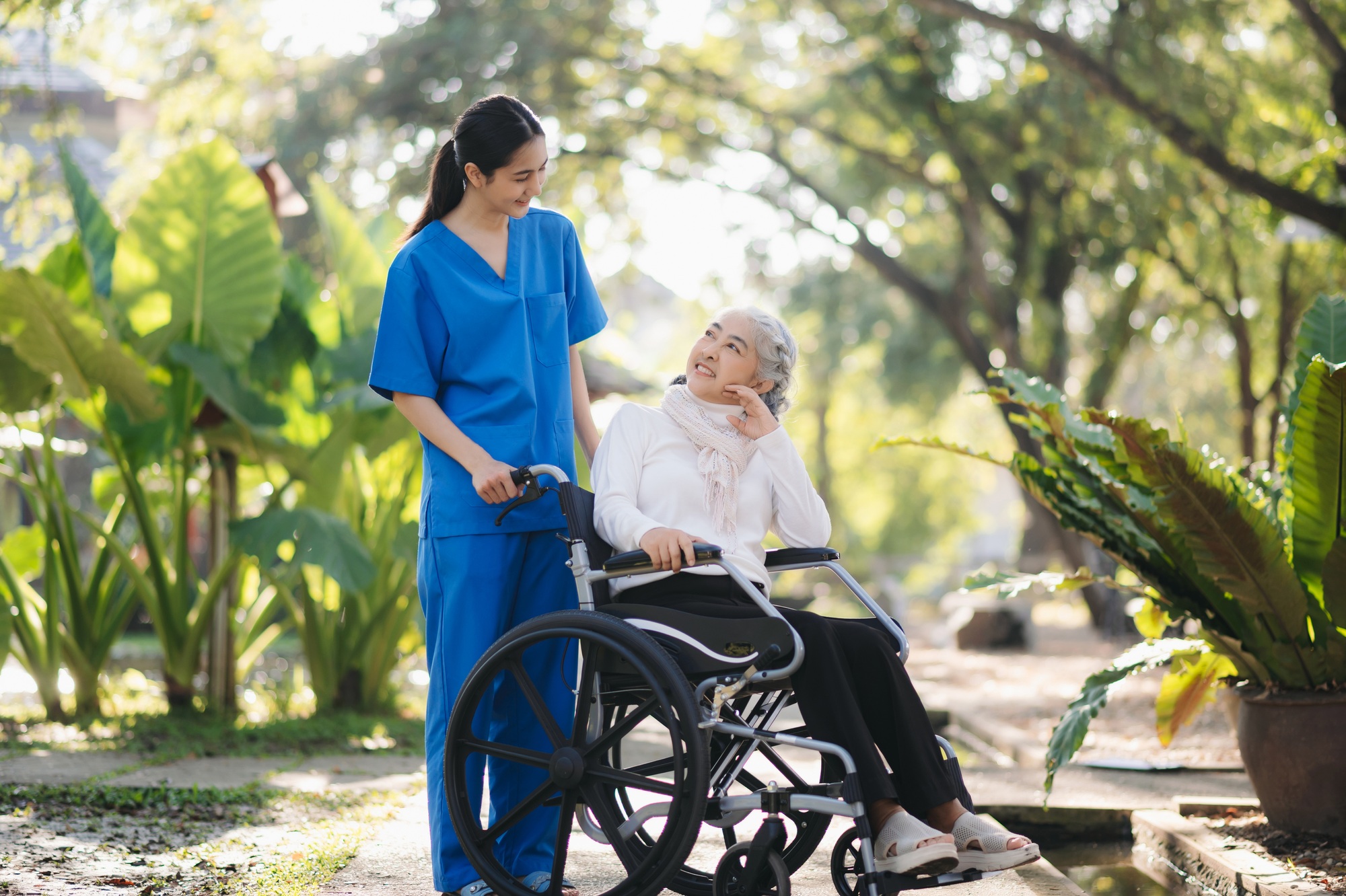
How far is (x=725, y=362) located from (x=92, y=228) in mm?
3852

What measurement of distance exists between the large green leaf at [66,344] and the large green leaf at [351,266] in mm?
1028

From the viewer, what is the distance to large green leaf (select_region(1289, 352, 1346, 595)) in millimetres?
3010

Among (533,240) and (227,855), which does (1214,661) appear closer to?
(533,240)

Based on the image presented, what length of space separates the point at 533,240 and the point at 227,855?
1.69 meters

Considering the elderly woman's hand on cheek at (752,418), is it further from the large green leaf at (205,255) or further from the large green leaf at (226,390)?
the large green leaf at (205,255)

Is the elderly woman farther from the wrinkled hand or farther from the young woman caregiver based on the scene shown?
the young woman caregiver

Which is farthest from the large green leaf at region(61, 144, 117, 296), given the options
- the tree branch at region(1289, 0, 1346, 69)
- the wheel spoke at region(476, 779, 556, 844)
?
the tree branch at region(1289, 0, 1346, 69)

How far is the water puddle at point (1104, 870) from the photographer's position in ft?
11.0

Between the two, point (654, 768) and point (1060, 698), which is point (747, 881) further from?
point (1060, 698)

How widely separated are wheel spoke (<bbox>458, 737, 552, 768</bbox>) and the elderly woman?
1.31ft

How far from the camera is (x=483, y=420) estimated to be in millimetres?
2830

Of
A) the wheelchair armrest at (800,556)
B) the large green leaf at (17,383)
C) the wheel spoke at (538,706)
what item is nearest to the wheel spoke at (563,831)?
the wheel spoke at (538,706)

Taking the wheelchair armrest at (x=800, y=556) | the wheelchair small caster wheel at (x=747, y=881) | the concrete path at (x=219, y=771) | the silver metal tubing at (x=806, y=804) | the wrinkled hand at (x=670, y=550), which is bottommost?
the concrete path at (x=219, y=771)

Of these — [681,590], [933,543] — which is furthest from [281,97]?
[933,543]
